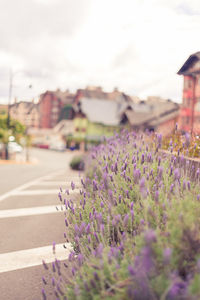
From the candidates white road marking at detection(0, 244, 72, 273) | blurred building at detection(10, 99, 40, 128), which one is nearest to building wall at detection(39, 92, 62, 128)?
blurred building at detection(10, 99, 40, 128)

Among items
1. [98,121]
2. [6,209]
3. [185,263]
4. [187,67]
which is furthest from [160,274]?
[98,121]

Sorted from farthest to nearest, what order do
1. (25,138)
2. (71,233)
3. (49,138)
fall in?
1. (49,138)
2. (25,138)
3. (71,233)

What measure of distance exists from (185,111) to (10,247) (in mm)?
32814

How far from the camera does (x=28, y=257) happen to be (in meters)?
4.81

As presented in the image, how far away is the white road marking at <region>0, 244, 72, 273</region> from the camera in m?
4.46

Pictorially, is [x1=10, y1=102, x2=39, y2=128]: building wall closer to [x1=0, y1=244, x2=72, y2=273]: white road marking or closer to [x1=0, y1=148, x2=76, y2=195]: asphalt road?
[x1=0, y1=148, x2=76, y2=195]: asphalt road

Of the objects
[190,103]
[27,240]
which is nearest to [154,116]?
[190,103]

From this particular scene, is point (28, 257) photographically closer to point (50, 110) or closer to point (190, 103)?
point (190, 103)

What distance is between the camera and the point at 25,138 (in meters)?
35.1

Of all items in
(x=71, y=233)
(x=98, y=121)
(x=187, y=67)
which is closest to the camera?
(x=71, y=233)

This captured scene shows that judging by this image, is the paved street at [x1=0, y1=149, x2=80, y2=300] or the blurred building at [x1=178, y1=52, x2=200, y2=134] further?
the blurred building at [x1=178, y1=52, x2=200, y2=134]

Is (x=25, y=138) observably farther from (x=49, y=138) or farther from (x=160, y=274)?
(x=49, y=138)

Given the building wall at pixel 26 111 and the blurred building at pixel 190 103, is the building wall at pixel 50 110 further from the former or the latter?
the blurred building at pixel 190 103

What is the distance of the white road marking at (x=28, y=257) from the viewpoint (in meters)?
4.46
